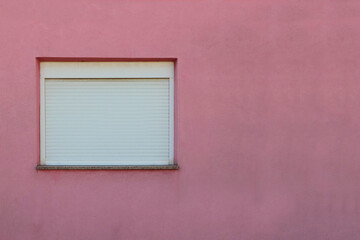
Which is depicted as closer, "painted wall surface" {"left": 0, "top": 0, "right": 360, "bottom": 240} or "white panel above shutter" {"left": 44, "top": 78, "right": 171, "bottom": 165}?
"painted wall surface" {"left": 0, "top": 0, "right": 360, "bottom": 240}

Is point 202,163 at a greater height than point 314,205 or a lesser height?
greater

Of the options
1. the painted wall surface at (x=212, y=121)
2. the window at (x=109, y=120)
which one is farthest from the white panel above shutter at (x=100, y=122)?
the painted wall surface at (x=212, y=121)

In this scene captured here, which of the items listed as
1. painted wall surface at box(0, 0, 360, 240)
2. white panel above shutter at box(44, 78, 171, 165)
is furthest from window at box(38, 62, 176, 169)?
painted wall surface at box(0, 0, 360, 240)

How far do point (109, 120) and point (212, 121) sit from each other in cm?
132

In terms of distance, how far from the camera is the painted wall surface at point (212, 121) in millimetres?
7090

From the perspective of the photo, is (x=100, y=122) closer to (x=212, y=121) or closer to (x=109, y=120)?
(x=109, y=120)

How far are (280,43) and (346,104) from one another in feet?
3.73

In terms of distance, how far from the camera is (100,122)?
730 cm

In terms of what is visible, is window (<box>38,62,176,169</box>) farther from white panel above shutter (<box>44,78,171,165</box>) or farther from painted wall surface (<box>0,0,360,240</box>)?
painted wall surface (<box>0,0,360,240</box>)

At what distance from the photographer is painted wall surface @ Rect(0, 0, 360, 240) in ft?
23.3

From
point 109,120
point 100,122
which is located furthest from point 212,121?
point 100,122

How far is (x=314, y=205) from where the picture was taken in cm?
722

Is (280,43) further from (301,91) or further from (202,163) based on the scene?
(202,163)

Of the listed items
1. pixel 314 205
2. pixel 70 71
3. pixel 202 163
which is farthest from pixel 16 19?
pixel 314 205
